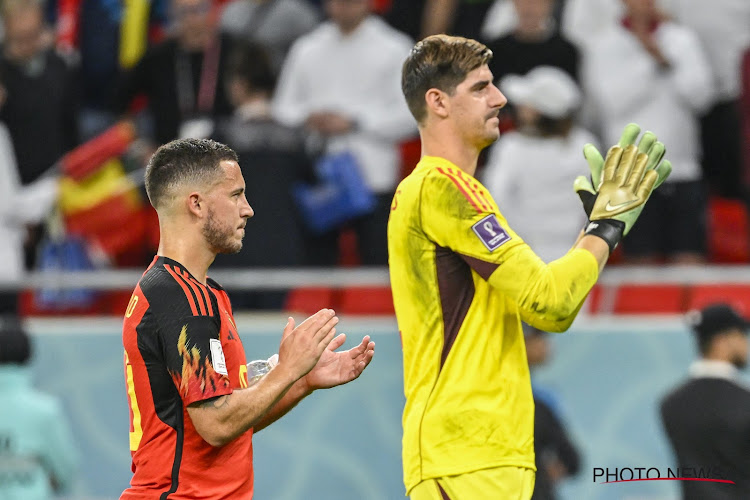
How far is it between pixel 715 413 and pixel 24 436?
374 cm

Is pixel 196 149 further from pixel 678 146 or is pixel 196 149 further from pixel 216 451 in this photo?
pixel 678 146

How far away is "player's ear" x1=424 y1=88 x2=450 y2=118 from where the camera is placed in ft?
14.9

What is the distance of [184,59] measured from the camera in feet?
30.3

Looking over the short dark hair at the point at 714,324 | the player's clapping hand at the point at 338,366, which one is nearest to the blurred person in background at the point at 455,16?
the short dark hair at the point at 714,324

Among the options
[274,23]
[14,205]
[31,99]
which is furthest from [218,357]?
[31,99]

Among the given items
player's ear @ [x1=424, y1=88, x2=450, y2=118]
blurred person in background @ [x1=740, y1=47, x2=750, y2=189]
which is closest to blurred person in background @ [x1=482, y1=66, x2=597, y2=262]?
blurred person in background @ [x1=740, y1=47, x2=750, y2=189]

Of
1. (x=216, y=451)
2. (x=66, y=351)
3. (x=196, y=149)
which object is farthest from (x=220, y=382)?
(x=66, y=351)

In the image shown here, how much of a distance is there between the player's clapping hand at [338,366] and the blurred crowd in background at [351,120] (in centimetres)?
429

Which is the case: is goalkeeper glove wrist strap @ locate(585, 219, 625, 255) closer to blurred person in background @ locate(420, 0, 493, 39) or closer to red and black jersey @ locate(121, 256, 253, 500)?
red and black jersey @ locate(121, 256, 253, 500)

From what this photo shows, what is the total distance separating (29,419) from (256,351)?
1.87 m

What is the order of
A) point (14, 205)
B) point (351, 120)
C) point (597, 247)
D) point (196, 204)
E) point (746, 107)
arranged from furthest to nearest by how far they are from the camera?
point (14, 205) → point (351, 120) → point (746, 107) → point (597, 247) → point (196, 204)

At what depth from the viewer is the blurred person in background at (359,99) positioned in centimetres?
887

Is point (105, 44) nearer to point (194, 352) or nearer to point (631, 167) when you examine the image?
point (631, 167)

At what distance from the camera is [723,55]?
917cm
